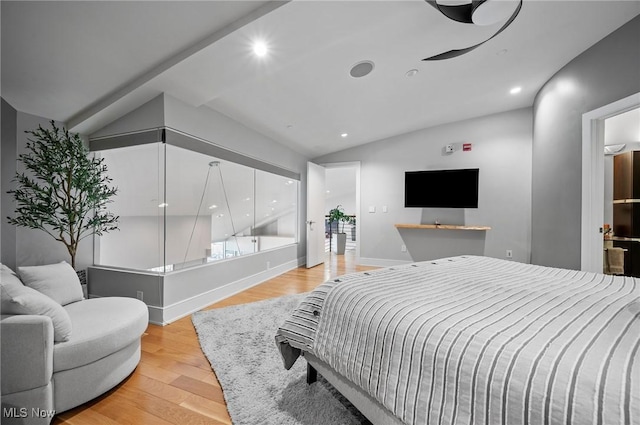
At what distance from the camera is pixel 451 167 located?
187 inches

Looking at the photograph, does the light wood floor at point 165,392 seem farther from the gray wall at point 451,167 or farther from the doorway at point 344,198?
the doorway at point 344,198

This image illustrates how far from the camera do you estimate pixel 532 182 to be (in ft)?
13.6

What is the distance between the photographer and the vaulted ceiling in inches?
72.9

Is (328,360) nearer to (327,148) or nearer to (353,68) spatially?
(353,68)

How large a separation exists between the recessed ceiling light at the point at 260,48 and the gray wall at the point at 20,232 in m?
2.39

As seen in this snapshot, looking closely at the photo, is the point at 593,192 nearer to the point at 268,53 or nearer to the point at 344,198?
the point at 268,53

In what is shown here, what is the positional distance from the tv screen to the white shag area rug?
3.40 metres

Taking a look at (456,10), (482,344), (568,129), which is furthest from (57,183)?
(568,129)

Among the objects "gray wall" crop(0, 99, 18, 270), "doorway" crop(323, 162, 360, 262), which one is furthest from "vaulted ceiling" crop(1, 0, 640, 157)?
"doorway" crop(323, 162, 360, 262)

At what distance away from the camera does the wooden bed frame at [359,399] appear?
3.43ft

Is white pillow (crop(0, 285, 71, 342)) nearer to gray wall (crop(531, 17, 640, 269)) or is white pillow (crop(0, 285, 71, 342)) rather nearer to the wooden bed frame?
the wooden bed frame

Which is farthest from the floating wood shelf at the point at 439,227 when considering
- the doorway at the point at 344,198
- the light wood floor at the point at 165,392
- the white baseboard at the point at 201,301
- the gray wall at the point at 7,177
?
the gray wall at the point at 7,177

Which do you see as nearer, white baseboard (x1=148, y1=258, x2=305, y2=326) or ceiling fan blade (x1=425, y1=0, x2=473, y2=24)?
ceiling fan blade (x1=425, y1=0, x2=473, y2=24)

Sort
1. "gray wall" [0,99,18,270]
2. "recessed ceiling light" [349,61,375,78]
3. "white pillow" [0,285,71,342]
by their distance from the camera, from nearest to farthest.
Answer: "white pillow" [0,285,71,342] → "gray wall" [0,99,18,270] → "recessed ceiling light" [349,61,375,78]
